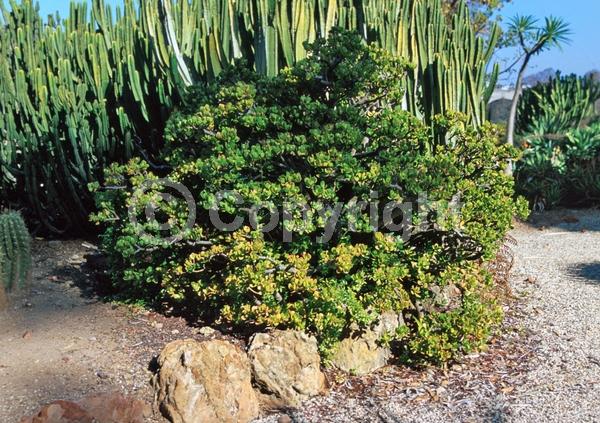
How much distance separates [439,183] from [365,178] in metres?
0.46

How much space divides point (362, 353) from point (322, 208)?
3.04ft

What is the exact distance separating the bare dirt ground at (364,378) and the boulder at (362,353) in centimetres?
8

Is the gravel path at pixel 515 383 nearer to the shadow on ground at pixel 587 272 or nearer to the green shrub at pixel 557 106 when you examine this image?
the shadow on ground at pixel 587 272

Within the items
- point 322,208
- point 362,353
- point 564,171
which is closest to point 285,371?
point 362,353

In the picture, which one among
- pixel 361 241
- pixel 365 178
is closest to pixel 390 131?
pixel 365 178

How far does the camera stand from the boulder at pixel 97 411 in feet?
11.5

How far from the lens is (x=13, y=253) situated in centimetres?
516

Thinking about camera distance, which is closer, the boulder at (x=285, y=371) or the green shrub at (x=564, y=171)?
the boulder at (x=285, y=371)

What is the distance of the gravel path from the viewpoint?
392 centimetres

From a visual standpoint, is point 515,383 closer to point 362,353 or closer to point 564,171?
point 362,353

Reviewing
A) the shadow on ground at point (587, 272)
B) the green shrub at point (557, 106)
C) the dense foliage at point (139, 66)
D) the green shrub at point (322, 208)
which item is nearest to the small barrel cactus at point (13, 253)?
the green shrub at point (322, 208)

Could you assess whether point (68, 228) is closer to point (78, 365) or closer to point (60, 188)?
point (60, 188)

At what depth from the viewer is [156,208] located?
15.8ft

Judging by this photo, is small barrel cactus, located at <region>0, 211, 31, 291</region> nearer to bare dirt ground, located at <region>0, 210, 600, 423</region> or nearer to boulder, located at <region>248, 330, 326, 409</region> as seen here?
bare dirt ground, located at <region>0, 210, 600, 423</region>
